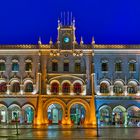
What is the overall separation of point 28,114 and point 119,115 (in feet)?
54.0

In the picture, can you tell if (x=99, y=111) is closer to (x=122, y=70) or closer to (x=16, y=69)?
(x=122, y=70)

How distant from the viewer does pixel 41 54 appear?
69.9 meters

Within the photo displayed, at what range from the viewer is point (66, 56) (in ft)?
230

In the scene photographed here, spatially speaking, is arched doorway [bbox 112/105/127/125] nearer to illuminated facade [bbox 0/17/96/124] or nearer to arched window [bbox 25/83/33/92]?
illuminated facade [bbox 0/17/96/124]

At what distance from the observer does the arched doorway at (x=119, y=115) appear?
226 ft

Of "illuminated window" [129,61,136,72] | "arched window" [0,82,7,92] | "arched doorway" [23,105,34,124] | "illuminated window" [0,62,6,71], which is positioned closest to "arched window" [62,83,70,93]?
"arched doorway" [23,105,34,124]

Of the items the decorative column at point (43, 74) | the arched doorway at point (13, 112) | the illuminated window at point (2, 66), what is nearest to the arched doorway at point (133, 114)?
the decorative column at point (43, 74)

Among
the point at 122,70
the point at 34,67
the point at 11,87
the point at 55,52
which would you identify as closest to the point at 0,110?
the point at 11,87

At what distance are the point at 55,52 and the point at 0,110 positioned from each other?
14408 millimetres

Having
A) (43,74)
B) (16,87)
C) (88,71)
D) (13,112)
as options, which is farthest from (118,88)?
(13,112)

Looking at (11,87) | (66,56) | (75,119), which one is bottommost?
(75,119)

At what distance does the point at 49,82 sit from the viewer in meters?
68.9

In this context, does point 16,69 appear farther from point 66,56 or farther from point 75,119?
point 75,119

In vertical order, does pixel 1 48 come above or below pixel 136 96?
above
